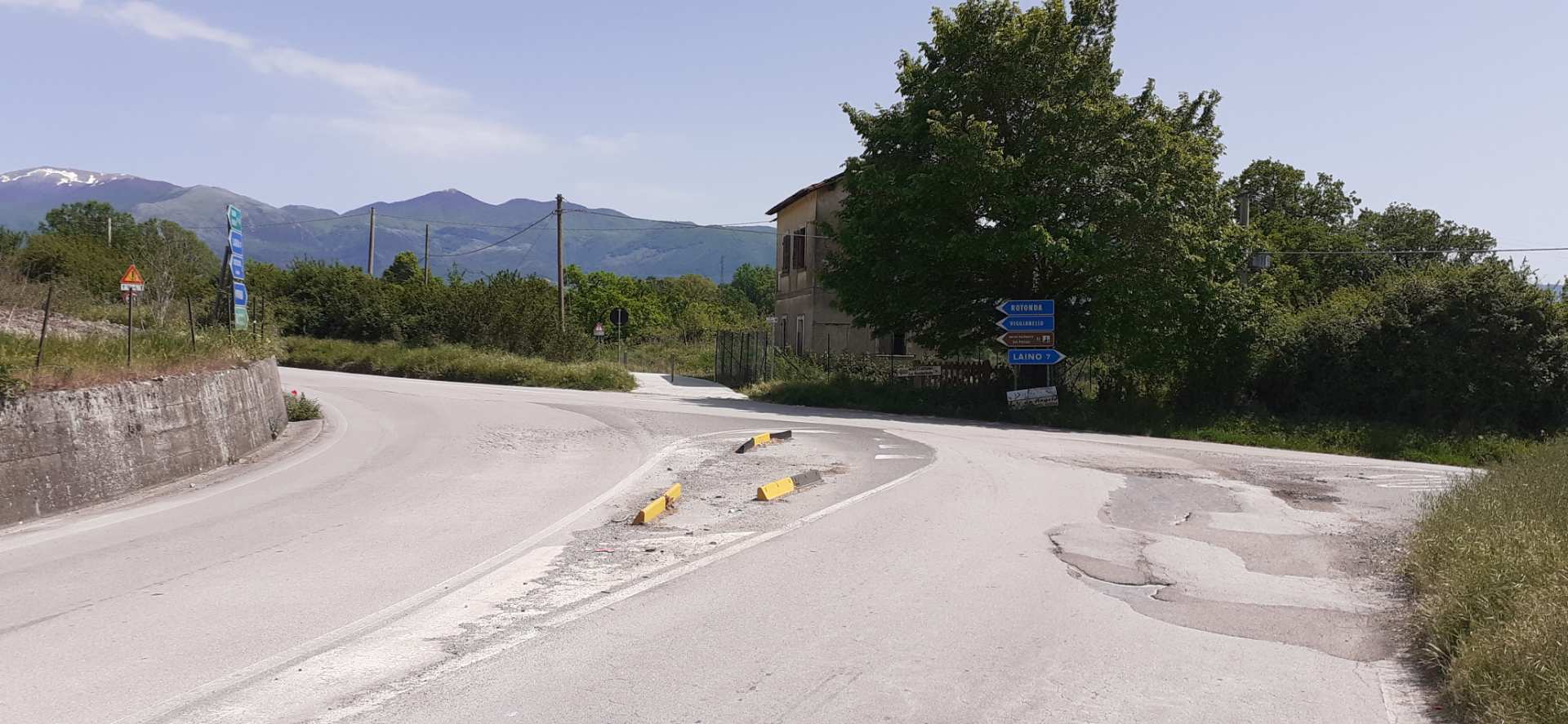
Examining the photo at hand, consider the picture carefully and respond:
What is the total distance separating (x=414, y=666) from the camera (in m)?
5.41

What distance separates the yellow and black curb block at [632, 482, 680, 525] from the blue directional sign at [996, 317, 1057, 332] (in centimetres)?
1610

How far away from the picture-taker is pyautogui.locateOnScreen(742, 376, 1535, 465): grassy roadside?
21.8 m

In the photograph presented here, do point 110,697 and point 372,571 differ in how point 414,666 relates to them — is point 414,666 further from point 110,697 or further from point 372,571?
point 372,571

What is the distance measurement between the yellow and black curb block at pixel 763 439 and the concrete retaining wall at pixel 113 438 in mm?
7154

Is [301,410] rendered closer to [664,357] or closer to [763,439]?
[763,439]

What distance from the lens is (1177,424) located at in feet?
81.5

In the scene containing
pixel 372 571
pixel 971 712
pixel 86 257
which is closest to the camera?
pixel 971 712

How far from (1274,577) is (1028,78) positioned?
746 inches

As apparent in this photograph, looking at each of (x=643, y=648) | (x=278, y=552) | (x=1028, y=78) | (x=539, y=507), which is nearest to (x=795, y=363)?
(x=1028, y=78)

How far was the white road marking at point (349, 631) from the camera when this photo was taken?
4.82m

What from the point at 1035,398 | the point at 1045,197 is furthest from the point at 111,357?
the point at 1035,398

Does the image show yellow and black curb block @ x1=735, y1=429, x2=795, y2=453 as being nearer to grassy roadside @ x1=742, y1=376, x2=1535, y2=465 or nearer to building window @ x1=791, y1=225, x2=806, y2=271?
grassy roadside @ x1=742, y1=376, x2=1535, y2=465

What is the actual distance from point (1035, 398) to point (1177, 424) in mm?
3464

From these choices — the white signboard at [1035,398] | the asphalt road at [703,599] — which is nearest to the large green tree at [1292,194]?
the white signboard at [1035,398]
